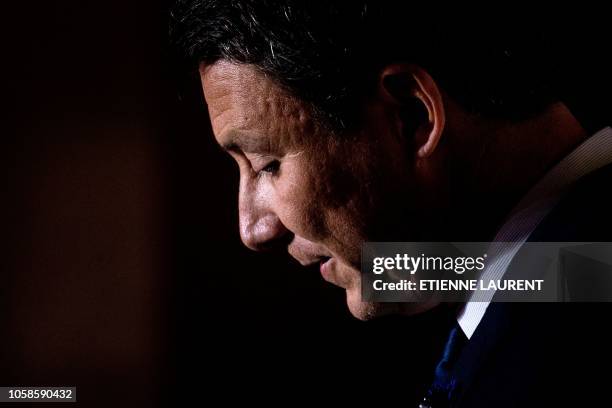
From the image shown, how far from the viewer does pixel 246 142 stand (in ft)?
1.87

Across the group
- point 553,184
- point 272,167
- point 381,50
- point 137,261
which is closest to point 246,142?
point 272,167

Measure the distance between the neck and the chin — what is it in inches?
6.3

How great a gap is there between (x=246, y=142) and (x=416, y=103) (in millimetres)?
166

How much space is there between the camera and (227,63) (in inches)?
21.9

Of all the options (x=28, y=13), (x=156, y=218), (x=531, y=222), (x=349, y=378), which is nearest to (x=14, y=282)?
(x=156, y=218)

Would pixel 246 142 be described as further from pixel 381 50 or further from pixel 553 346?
pixel 553 346

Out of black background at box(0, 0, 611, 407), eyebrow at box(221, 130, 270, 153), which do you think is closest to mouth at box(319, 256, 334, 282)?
eyebrow at box(221, 130, 270, 153)

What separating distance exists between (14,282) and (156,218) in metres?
0.28

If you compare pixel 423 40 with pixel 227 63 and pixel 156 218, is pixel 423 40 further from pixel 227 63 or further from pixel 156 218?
pixel 156 218

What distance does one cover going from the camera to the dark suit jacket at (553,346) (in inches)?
16.6

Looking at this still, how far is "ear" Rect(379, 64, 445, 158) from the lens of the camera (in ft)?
1.68

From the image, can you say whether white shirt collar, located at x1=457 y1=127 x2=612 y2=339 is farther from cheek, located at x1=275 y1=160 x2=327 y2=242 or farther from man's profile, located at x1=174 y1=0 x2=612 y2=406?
cheek, located at x1=275 y1=160 x2=327 y2=242

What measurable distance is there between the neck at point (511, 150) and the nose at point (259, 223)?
21cm

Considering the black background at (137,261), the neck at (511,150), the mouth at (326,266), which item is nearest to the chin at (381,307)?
the mouth at (326,266)
